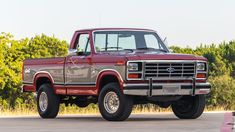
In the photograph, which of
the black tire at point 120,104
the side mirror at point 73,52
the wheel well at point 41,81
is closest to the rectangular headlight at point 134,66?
the black tire at point 120,104

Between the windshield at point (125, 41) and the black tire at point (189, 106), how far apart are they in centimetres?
132

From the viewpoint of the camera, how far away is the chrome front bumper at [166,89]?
14008mm

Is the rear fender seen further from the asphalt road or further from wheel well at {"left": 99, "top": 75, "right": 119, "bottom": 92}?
the asphalt road

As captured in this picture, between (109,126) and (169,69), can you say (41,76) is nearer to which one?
(169,69)

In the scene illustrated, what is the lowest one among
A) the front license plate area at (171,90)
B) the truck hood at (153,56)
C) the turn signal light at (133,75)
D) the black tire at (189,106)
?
the black tire at (189,106)

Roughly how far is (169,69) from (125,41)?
1.70m

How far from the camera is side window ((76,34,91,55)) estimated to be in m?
15.7

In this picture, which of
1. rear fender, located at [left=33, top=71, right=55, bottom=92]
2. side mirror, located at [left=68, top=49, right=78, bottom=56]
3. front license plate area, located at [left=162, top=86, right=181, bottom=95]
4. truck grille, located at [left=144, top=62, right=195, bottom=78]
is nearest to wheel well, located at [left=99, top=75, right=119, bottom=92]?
truck grille, located at [left=144, top=62, right=195, bottom=78]

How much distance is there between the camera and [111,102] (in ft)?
47.6

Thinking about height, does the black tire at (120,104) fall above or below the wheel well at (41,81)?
below

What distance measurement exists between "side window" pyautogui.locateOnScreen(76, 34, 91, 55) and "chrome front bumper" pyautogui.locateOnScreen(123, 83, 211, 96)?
77.8 inches

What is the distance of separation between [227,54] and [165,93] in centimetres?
11856

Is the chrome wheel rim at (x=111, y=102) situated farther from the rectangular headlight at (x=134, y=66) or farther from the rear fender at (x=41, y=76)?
the rear fender at (x=41, y=76)

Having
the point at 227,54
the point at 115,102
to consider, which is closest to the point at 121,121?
the point at 115,102
